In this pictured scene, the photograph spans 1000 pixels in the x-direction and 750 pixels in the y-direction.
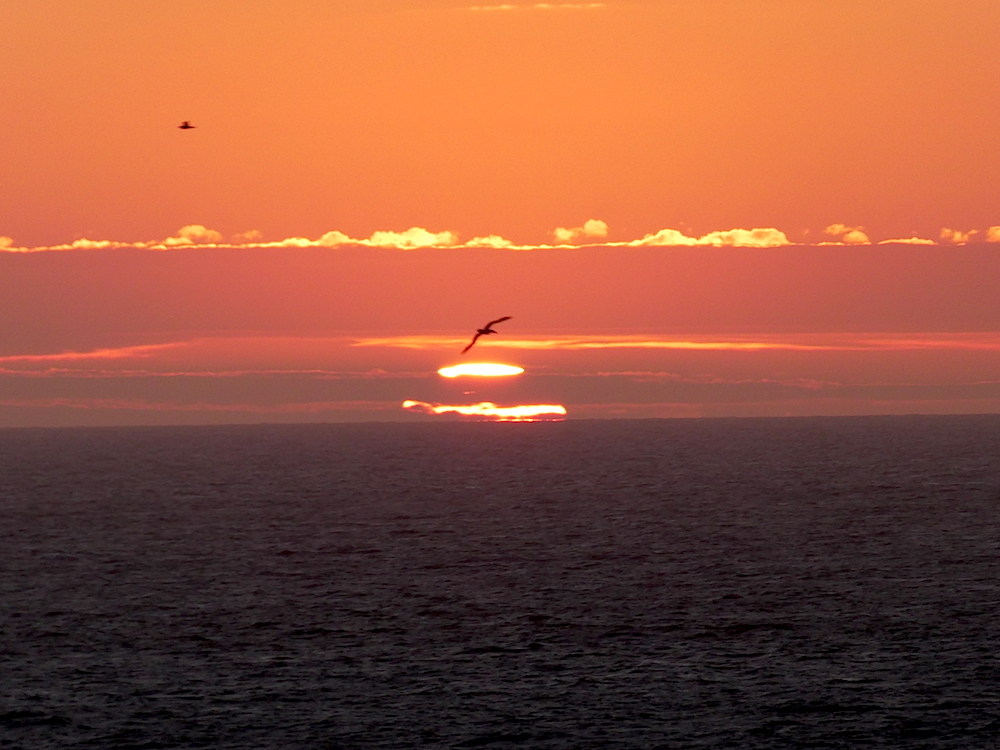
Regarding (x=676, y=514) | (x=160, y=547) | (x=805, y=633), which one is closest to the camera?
(x=805, y=633)

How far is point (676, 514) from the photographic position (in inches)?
6944

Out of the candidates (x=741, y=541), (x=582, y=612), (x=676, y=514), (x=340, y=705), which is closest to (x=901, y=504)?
(x=676, y=514)

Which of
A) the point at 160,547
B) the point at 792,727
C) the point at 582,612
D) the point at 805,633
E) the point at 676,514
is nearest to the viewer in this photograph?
the point at 792,727

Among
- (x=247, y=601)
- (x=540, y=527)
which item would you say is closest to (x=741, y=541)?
(x=540, y=527)

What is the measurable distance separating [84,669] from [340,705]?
18.3 meters

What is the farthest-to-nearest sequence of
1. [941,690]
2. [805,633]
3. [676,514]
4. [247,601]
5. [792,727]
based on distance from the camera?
[676,514] < [247,601] < [805,633] < [941,690] < [792,727]

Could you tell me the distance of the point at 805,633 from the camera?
93625 mm

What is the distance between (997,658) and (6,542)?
347 ft

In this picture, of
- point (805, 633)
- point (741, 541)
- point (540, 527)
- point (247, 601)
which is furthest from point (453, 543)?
point (805, 633)

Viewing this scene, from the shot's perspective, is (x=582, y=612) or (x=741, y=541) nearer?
(x=582, y=612)

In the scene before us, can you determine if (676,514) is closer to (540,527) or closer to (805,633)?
(540,527)

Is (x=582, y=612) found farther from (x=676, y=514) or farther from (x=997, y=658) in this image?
(x=676, y=514)

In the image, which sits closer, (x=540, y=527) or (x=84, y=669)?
(x=84, y=669)

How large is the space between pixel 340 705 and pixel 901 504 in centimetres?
12652
